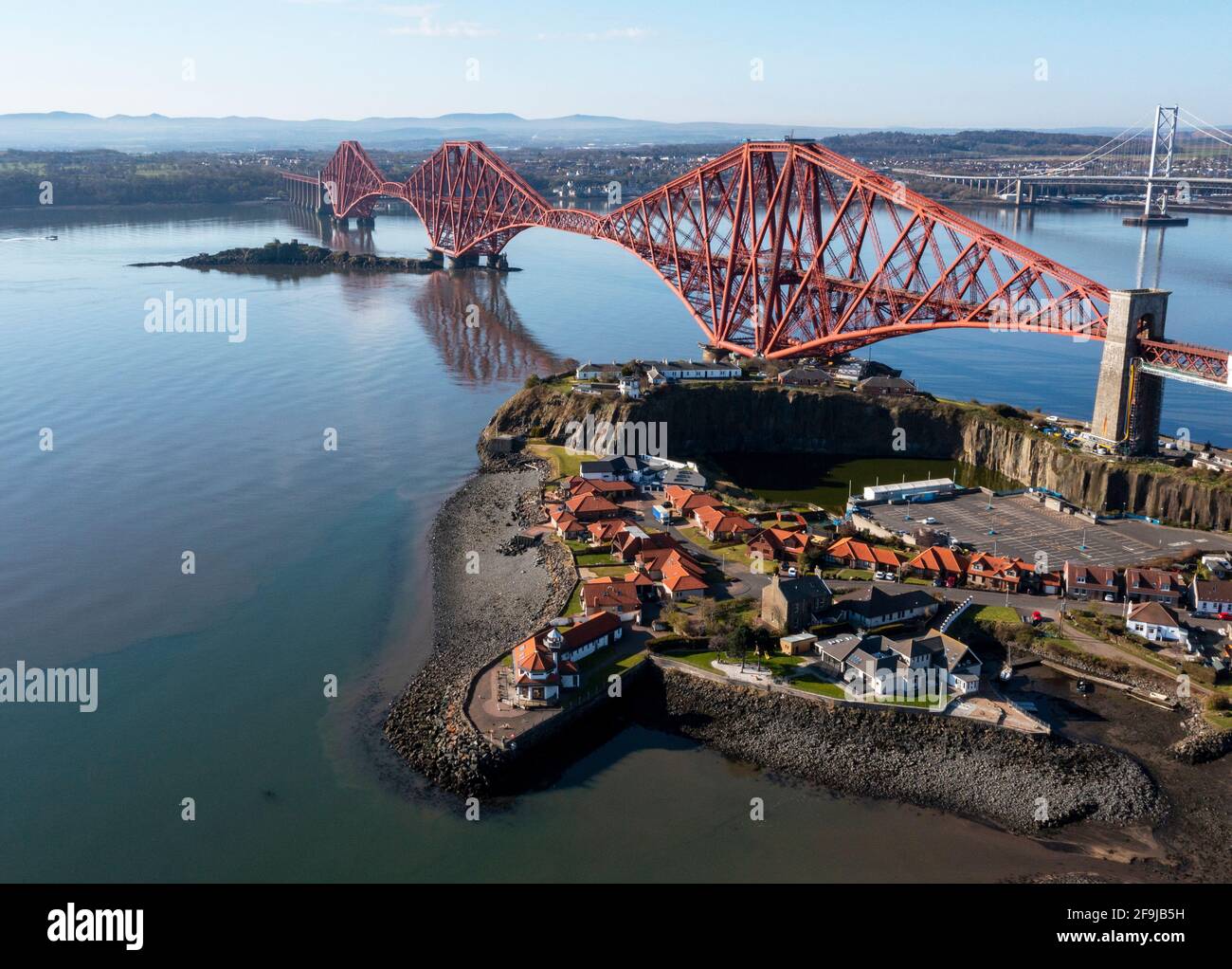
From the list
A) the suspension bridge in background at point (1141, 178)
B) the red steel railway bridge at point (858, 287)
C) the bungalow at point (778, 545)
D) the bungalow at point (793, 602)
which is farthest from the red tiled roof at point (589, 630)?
the suspension bridge in background at point (1141, 178)

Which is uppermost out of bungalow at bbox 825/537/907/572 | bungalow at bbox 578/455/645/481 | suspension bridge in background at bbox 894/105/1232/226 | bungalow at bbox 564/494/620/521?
suspension bridge in background at bbox 894/105/1232/226

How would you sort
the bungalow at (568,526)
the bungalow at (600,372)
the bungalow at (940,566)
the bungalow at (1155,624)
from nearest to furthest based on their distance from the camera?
the bungalow at (1155,624) < the bungalow at (940,566) < the bungalow at (568,526) < the bungalow at (600,372)

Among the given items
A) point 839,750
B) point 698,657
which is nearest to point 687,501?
point 698,657

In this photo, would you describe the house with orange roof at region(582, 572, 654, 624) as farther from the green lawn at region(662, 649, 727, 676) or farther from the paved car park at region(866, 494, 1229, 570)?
the paved car park at region(866, 494, 1229, 570)

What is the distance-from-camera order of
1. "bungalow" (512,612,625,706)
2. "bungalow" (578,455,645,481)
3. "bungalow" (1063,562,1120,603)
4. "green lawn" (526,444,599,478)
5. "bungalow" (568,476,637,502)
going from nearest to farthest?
1. "bungalow" (512,612,625,706)
2. "bungalow" (1063,562,1120,603)
3. "bungalow" (568,476,637,502)
4. "bungalow" (578,455,645,481)
5. "green lawn" (526,444,599,478)

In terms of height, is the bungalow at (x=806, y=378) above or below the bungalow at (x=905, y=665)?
above

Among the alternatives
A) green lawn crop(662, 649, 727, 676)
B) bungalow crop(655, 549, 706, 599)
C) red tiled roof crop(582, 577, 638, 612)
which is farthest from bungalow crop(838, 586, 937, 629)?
red tiled roof crop(582, 577, 638, 612)

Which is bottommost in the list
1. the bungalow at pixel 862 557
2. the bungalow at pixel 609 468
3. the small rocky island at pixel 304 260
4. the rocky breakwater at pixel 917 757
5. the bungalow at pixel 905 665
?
the rocky breakwater at pixel 917 757

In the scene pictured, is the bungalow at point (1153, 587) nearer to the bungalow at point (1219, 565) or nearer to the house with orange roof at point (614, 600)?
the bungalow at point (1219, 565)
